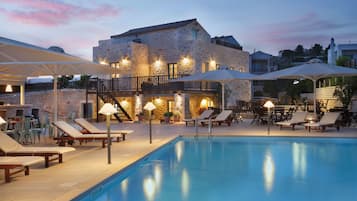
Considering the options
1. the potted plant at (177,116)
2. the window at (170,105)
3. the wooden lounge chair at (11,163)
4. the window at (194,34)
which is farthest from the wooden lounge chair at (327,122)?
the window at (194,34)

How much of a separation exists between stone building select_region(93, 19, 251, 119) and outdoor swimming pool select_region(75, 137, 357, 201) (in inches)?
394

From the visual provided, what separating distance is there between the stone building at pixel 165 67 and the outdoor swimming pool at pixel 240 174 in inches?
394

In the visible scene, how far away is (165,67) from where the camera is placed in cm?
2466

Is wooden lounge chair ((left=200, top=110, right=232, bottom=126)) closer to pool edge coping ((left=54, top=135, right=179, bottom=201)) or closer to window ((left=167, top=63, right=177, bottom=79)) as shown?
pool edge coping ((left=54, top=135, right=179, bottom=201))

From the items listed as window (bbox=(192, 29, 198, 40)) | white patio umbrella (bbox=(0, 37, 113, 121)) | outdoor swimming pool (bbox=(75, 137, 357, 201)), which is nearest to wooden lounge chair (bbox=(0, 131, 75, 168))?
outdoor swimming pool (bbox=(75, 137, 357, 201))

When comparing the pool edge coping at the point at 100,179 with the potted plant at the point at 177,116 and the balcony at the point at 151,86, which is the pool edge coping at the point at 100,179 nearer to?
the potted plant at the point at 177,116

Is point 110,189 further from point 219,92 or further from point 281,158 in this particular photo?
point 219,92

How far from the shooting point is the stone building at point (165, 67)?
21641 millimetres

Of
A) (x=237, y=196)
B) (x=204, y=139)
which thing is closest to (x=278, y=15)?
(x=204, y=139)

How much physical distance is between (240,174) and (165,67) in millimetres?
17587

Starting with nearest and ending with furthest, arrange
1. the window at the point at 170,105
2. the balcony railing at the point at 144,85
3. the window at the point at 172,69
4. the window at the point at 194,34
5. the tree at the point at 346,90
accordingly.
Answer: the tree at the point at 346,90 < the balcony railing at the point at 144,85 < the window at the point at 170,105 < the window at the point at 172,69 < the window at the point at 194,34

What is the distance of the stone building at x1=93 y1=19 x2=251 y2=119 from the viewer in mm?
21641

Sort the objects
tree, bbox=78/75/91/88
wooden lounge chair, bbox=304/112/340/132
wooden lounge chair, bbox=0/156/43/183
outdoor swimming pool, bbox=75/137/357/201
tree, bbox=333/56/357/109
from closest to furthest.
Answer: wooden lounge chair, bbox=0/156/43/183 → outdoor swimming pool, bbox=75/137/357/201 → wooden lounge chair, bbox=304/112/340/132 → tree, bbox=333/56/357/109 → tree, bbox=78/75/91/88

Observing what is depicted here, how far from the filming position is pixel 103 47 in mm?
25188
